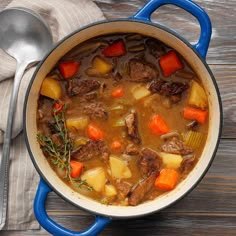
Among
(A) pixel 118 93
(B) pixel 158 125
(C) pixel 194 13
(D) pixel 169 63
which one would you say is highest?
(C) pixel 194 13

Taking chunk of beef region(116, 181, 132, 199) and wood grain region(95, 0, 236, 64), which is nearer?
chunk of beef region(116, 181, 132, 199)

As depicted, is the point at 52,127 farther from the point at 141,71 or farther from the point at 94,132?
the point at 141,71

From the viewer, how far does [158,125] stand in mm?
2551

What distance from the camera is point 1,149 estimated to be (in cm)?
272

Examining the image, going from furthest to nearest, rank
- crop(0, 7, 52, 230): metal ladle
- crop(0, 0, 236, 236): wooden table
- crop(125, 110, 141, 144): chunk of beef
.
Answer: crop(0, 0, 236, 236): wooden table < crop(0, 7, 52, 230): metal ladle < crop(125, 110, 141, 144): chunk of beef

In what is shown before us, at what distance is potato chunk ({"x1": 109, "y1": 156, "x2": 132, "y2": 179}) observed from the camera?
2.58m

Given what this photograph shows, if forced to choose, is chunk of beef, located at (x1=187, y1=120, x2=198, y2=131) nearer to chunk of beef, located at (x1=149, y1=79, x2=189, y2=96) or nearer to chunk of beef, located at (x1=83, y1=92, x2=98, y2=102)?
chunk of beef, located at (x1=149, y1=79, x2=189, y2=96)

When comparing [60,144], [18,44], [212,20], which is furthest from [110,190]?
[212,20]

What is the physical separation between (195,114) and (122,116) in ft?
1.06

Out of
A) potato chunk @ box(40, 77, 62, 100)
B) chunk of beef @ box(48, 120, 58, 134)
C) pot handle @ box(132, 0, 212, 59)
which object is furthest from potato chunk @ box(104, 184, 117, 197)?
pot handle @ box(132, 0, 212, 59)

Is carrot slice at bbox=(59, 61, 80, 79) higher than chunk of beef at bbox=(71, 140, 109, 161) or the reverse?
higher

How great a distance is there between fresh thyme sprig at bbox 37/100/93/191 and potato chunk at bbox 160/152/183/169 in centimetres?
35

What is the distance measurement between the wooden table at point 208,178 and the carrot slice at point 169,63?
0.76 ft

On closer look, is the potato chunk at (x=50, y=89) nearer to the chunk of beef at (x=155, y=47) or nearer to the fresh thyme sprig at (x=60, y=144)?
the fresh thyme sprig at (x=60, y=144)
